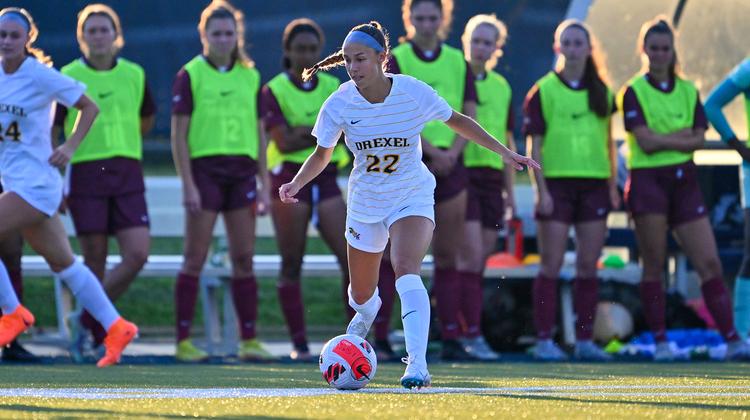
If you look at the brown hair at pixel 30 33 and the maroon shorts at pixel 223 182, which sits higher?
the brown hair at pixel 30 33

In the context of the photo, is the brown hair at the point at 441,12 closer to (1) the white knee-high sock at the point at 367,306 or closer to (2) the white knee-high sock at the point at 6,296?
(2) the white knee-high sock at the point at 6,296

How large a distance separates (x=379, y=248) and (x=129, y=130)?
140 inches

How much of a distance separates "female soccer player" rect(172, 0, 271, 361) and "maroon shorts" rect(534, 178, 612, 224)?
77.8 inches

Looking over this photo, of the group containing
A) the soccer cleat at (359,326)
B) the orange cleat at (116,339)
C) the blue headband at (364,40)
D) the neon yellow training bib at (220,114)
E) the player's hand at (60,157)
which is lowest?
the orange cleat at (116,339)

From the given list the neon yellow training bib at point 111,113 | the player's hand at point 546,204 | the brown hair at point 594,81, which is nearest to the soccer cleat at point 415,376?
the player's hand at point 546,204

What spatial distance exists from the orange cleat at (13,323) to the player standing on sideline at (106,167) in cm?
94

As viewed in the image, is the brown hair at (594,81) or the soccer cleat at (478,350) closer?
the soccer cleat at (478,350)

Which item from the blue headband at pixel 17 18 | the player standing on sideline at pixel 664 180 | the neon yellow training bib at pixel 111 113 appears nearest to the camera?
the blue headband at pixel 17 18

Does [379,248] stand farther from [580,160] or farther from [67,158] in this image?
[580,160]

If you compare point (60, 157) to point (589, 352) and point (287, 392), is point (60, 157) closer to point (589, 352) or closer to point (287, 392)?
point (287, 392)

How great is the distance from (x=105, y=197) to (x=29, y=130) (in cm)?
120

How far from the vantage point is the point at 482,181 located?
11000mm

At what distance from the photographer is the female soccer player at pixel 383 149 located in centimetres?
703

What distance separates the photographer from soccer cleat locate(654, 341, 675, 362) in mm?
10445
